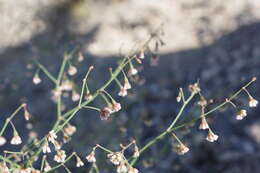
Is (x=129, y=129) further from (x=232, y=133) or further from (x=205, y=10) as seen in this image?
(x=205, y=10)

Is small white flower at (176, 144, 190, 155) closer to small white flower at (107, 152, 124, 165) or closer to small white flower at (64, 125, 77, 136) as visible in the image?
small white flower at (107, 152, 124, 165)

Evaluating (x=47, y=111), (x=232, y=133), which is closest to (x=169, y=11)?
(x=47, y=111)

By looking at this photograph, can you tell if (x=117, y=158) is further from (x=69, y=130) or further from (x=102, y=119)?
(x=69, y=130)

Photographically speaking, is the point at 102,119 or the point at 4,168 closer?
the point at 4,168

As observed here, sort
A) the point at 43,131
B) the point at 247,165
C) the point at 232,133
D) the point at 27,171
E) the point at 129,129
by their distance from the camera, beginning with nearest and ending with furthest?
the point at 27,171
the point at 247,165
the point at 232,133
the point at 129,129
the point at 43,131

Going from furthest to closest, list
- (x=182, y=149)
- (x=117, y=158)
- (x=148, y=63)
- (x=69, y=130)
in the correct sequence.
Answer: (x=148, y=63), (x=69, y=130), (x=182, y=149), (x=117, y=158)

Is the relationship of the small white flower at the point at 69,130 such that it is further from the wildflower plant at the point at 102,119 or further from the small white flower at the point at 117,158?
the small white flower at the point at 117,158

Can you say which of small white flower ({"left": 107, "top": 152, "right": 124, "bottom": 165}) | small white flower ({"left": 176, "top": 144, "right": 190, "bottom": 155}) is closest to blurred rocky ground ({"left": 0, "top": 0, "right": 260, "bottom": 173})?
small white flower ({"left": 176, "top": 144, "right": 190, "bottom": 155})

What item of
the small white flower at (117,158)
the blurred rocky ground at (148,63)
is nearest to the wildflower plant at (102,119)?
the small white flower at (117,158)

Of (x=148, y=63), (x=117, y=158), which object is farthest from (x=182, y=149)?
(x=148, y=63)
